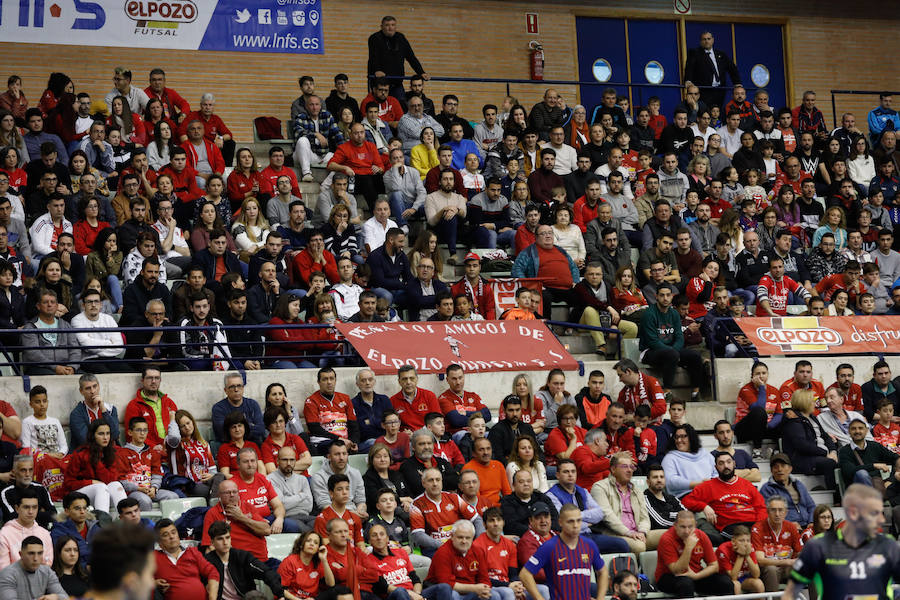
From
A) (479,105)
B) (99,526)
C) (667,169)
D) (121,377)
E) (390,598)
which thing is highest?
(479,105)

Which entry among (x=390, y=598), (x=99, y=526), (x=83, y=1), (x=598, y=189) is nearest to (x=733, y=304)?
(x=598, y=189)

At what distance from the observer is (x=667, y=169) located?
19.1 meters

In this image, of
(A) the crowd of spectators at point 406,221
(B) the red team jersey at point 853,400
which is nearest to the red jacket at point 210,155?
(A) the crowd of spectators at point 406,221

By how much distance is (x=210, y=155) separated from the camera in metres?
17.5

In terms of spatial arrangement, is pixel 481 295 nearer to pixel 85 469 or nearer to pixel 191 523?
pixel 191 523

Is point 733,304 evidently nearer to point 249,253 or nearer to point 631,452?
point 631,452

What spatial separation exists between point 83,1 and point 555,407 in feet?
30.9

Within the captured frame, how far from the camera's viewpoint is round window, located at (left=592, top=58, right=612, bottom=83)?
2325cm

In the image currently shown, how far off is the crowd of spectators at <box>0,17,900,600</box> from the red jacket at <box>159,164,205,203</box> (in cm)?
5

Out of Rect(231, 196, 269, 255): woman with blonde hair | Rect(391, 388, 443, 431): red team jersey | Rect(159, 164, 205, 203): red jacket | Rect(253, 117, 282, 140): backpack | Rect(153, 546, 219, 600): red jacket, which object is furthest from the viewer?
Rect(253, 117, 282, 140): backpack

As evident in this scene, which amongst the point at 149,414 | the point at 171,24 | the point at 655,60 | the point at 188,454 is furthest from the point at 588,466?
the point at 655,60

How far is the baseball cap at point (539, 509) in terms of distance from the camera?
1118cm

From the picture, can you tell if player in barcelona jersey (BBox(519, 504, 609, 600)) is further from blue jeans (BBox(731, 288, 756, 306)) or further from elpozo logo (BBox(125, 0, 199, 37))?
elpozo logo (BBox(125, 0, 199, 37))

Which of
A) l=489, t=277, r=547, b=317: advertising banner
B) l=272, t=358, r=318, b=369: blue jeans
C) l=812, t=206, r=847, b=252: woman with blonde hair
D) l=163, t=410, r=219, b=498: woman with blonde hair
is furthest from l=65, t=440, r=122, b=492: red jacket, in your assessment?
l=812, t=206, r=847, b=252: woman with blonde hair
